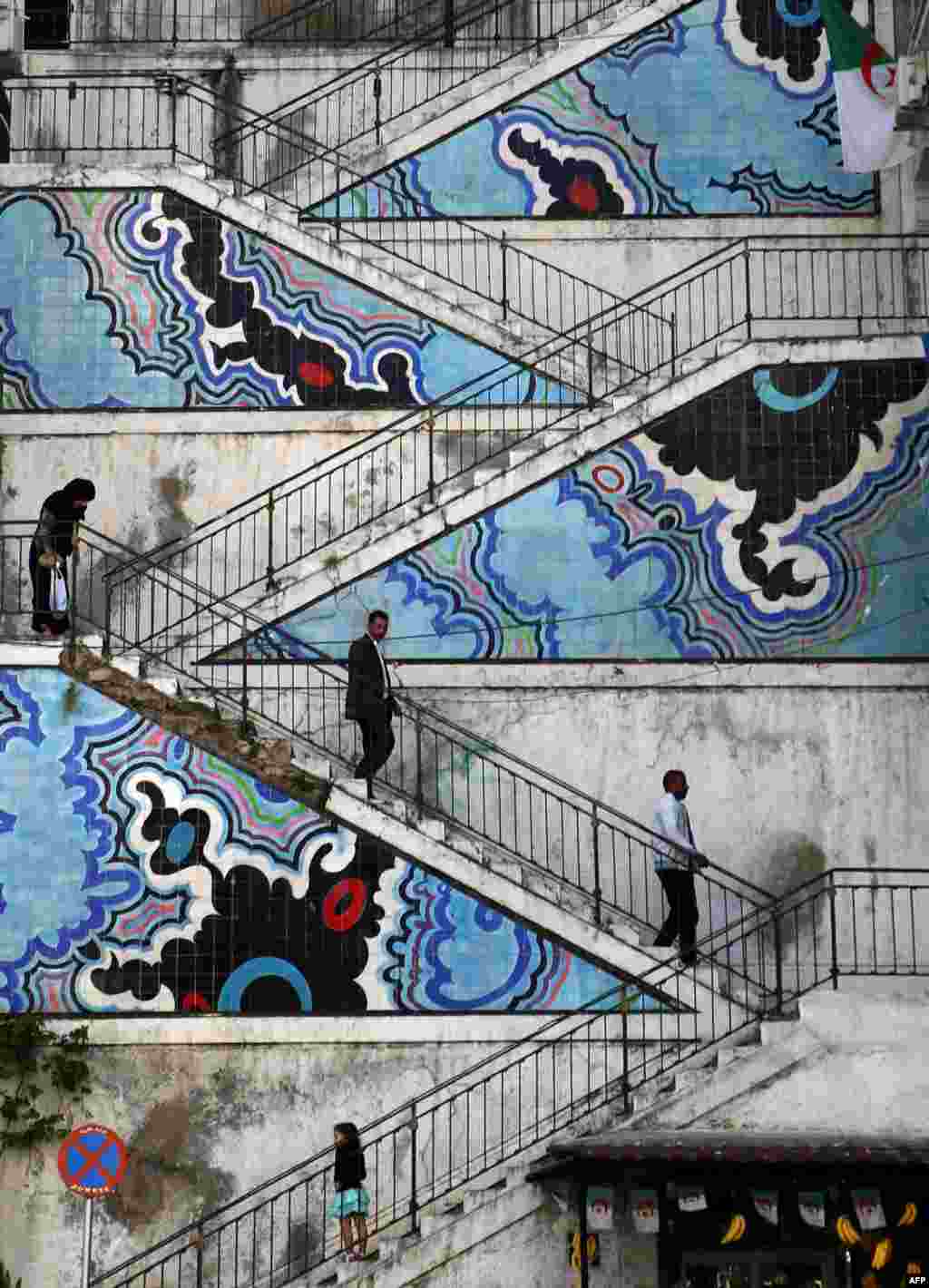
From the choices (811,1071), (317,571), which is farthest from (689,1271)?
(317,571)

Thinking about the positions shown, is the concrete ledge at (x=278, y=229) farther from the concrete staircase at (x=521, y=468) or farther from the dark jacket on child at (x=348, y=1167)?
the dark jacket on child at (x=348, y=1167)

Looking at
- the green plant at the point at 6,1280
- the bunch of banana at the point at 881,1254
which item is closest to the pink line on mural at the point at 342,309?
the green plant at the point at 6,1280

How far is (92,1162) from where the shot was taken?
20.2 metres

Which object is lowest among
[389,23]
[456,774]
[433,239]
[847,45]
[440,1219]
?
[440,1219]

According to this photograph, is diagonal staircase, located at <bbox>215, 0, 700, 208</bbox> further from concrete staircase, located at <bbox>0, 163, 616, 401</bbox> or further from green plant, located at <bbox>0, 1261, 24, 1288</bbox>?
green plant, located at <bbox>0, 1261, 24, 1288</bbox>

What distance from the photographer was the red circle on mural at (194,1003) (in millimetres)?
24188

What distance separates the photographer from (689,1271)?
22.5 m

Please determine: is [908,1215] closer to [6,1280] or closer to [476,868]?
[476,868]

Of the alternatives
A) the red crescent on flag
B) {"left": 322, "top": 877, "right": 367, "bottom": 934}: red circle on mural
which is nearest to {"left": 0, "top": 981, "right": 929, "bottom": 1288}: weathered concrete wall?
{"left": 322, "top": 877, "right": 367, "bottom": 934}: red circle on mural

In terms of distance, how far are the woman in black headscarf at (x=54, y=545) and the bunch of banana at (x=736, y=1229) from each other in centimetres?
789

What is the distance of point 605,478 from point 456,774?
10.4ft

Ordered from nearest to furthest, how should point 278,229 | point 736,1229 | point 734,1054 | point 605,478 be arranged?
point 736,1229
point 734,1054
point 605,478
point 278,229

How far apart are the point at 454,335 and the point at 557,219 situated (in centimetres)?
233

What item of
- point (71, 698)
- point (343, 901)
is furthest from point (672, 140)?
point (343, 901)
